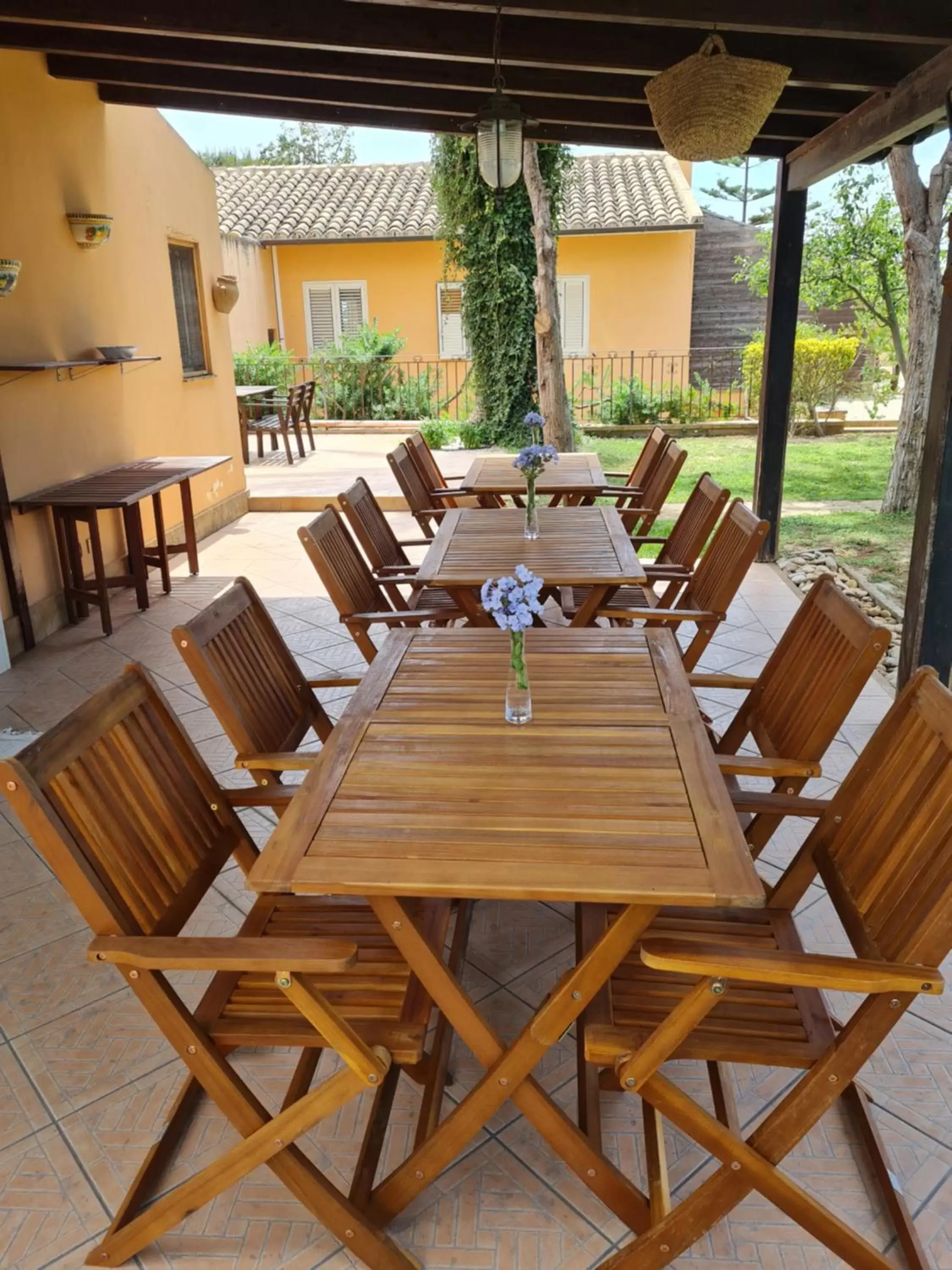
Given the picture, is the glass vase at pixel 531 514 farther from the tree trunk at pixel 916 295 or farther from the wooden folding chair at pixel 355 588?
the tree trunk at pixel 916 295

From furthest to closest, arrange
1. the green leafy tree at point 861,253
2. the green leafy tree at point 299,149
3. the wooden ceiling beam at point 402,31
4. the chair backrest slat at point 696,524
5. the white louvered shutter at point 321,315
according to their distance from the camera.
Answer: the green leafy tree at point 299,149 → the white louvered shutter at point 321,315 → the green leafy tree at point 861,253 → the wooden ceiling beam at point 402,31 → the chair backrest slat at point 696,524

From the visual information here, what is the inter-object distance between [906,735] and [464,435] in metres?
9.66

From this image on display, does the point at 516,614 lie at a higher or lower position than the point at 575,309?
lower

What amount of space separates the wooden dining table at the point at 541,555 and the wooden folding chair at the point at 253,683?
0.87m

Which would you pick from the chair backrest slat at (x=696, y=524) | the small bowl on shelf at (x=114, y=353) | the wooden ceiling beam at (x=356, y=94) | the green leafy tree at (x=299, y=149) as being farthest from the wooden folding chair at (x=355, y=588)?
the green leafy tree at (x=299, y=149)

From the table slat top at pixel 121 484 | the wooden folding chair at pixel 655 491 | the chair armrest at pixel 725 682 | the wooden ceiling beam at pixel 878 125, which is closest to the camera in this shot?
the chair armrest at pixel 725 682

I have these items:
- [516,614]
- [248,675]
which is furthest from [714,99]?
[248,675]

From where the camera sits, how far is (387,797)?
1.74 metres

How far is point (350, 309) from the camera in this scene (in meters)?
14.9

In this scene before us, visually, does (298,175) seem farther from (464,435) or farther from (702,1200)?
(702,1200)

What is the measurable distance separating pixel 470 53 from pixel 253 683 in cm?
343

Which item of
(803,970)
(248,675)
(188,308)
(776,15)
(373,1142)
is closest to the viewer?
(803,970)

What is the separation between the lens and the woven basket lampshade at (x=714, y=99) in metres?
3.42

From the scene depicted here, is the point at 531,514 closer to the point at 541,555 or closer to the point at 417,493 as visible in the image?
the point at 541,555
